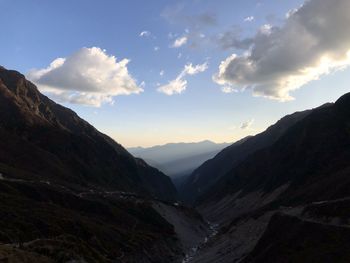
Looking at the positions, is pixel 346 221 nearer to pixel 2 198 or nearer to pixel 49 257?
pixel 49 257

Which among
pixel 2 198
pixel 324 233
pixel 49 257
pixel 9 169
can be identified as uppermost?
pixel 9 169

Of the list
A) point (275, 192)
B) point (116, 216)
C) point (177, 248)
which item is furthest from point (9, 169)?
point (275, 192)

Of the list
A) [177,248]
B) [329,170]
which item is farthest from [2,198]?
[329,170]

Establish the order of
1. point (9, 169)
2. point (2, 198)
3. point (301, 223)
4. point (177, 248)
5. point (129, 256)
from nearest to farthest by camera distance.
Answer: point (301, 223) → point (129, 256) → point (2, 198) → point (177, 248) → point (9, 169)

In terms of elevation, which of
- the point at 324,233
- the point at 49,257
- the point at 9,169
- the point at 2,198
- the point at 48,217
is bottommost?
the point at 324,233

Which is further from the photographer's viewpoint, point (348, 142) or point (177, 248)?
point (348, 142)

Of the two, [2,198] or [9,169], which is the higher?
[9,169]

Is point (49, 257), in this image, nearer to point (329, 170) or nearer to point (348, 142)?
point (329, 170)

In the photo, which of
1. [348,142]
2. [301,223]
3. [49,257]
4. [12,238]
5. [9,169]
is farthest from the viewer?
[348,142]

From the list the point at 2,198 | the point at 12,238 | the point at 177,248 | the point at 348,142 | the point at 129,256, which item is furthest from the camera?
the point at 348,142
